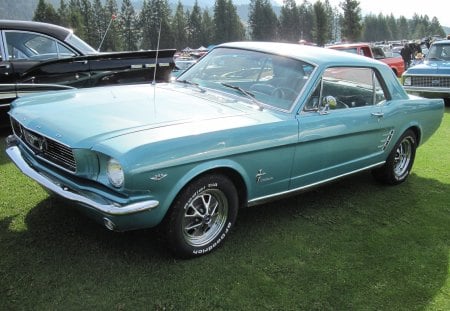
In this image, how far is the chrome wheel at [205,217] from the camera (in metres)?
3.38

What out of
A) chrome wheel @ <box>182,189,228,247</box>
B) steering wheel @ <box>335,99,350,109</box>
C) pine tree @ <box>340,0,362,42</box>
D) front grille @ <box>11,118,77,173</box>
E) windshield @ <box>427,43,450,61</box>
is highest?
pine tree @ <box>340,0,362,42</box>

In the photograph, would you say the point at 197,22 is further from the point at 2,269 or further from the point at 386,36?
the point at 2,269

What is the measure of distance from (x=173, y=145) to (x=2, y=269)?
145 cm

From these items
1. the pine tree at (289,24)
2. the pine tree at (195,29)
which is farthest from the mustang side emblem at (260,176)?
the pine tree at (289,24)

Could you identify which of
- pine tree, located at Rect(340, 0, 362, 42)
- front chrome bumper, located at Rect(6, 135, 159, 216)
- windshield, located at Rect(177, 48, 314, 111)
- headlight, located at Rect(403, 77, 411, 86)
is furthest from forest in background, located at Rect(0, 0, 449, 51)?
front chrome bumper, located at Rect(6, 135, 159, 216)

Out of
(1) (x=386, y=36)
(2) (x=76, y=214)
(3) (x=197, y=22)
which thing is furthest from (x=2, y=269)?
(1) (x=386, y=36)

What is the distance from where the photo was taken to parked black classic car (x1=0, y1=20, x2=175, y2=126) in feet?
21.9

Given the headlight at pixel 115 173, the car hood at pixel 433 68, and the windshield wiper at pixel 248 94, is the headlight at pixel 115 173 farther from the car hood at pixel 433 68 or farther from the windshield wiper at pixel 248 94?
the car hood at pixel 433 68

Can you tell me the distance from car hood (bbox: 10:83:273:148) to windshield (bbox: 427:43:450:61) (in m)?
9.72

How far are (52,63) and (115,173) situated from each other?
4552 millimetres

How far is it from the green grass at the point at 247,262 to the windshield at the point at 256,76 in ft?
3.66

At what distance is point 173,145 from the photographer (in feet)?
9.84

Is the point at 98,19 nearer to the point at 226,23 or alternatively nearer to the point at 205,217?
the point at 226,23

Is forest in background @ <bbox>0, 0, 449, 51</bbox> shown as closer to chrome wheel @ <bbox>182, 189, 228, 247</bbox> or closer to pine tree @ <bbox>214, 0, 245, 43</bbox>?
pine tree @ <bbox>214, 0, 245, 43</bbox>
